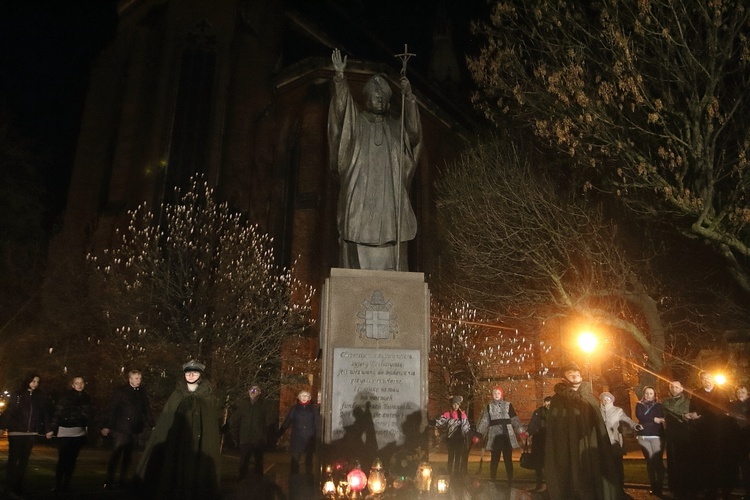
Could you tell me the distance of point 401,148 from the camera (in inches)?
281

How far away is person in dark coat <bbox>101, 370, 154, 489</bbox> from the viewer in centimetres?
797

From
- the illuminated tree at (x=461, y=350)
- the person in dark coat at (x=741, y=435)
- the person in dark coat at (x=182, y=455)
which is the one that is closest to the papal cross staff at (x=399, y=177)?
the person in dark coat at (x=182, y=455)

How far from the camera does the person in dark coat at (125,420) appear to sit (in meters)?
7.97

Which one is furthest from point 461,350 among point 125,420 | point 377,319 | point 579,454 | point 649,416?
point 579,454

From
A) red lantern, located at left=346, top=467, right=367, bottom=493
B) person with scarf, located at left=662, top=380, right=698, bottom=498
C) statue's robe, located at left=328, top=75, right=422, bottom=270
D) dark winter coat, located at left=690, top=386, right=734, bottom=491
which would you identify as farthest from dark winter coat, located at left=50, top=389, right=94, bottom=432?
dark winter coat, located at left=690, top=386, right=734, bottom=491

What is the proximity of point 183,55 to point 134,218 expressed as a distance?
8.05 m

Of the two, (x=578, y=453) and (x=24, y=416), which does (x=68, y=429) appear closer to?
(x=24, y=416)

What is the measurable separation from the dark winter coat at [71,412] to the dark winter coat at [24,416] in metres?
0.19

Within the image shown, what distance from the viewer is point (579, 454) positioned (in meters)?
4.99

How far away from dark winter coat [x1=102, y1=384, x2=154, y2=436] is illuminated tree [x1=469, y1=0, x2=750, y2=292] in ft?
29.8

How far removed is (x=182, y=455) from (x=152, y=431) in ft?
0.97

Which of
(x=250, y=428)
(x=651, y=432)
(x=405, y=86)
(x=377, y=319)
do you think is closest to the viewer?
(x=377, y=319)

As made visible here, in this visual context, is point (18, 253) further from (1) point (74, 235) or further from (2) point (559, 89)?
(2) point (559, 89)

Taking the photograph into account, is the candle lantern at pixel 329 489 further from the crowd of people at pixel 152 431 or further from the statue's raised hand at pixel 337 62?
the statue's raised hand at pixel 337 62
